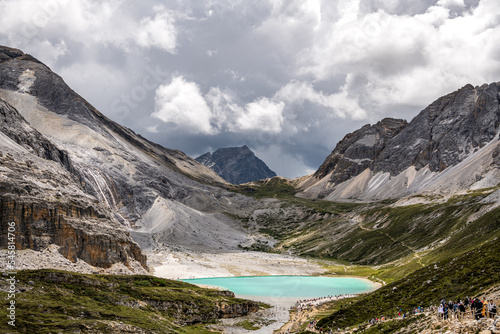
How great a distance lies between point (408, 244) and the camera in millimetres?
161500

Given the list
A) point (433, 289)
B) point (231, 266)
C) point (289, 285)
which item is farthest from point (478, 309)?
point (231, 266)

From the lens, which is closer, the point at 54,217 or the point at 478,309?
the point at 478,309

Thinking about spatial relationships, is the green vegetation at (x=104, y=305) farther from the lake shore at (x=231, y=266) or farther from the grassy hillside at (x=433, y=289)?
the lake shore at (x=231, y=266)

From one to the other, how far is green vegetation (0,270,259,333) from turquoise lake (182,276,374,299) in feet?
108

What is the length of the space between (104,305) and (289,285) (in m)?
85.1

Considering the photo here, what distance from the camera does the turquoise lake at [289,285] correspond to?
11256 cm

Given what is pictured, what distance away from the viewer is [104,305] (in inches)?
2189

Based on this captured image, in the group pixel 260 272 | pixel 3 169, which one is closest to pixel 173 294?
pixel 3 169

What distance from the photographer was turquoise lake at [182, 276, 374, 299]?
112562 millimetres

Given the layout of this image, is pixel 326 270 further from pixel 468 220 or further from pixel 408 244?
pixel 468 220

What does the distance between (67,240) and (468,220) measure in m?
139

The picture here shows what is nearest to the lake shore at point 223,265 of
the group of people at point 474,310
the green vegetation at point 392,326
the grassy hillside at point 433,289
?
the grassy hillside at point 433,289

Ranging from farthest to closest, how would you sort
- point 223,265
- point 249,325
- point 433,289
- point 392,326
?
point 223,265 → point 249,325 → point 433,289 → point 392,326

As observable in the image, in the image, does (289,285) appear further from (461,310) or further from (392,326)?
(461,310)
